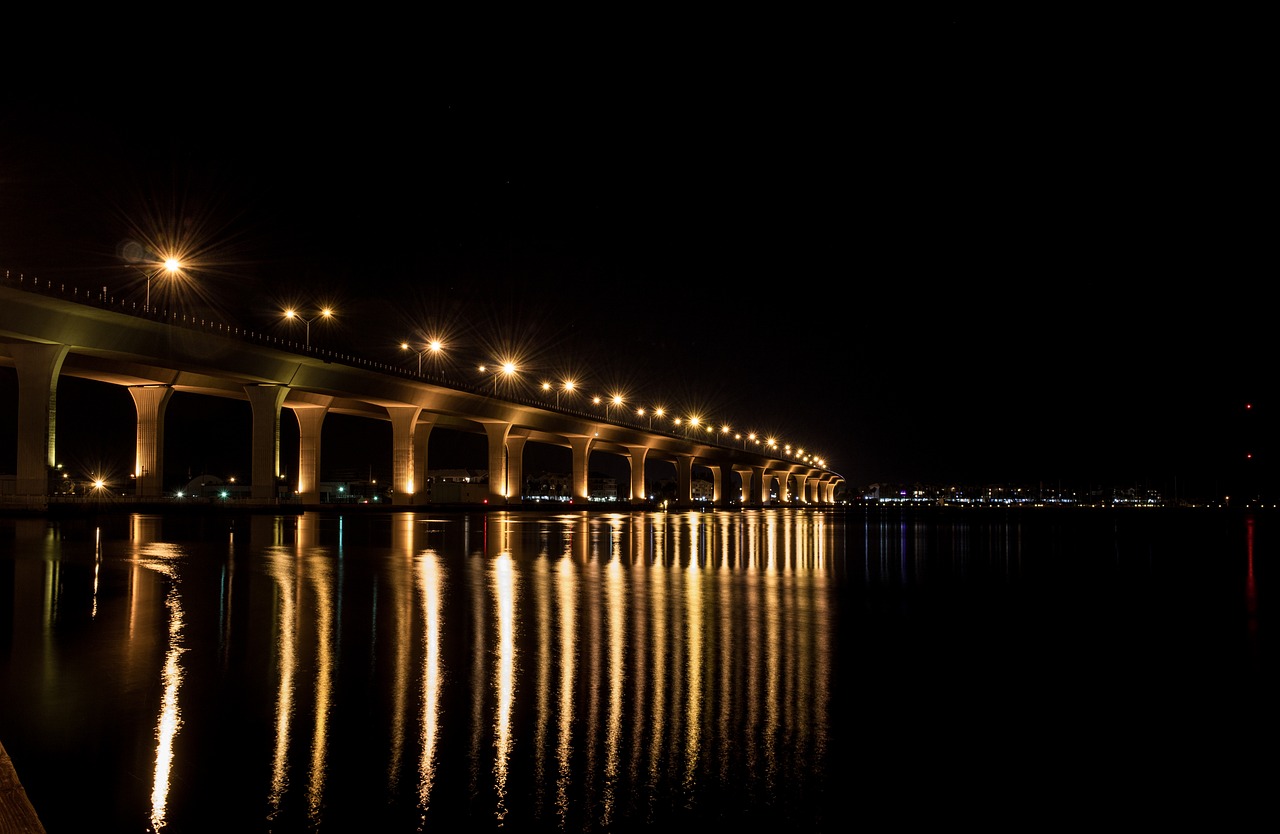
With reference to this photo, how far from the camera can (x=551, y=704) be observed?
742cm

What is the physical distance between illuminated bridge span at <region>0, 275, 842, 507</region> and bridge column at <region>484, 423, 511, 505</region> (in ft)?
0.42

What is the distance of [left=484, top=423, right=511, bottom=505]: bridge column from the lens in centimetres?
8369

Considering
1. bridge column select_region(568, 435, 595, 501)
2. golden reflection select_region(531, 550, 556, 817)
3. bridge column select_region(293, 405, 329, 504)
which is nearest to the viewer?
golden reflection select_region(531, 550, 556, 817)

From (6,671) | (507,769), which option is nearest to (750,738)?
(507,769)

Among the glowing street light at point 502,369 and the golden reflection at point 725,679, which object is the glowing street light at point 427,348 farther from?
the golden reflection at point 725,679

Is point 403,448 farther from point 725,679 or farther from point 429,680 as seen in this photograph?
point 725,679

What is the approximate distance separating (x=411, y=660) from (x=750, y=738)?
13.2 ft

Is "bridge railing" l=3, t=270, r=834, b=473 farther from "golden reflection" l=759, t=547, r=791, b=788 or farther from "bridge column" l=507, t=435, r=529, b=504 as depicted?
"golden reflection" l=759, t=547, r=791, b=788

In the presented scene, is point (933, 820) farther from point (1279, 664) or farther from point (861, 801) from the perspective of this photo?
point (1279, 664)

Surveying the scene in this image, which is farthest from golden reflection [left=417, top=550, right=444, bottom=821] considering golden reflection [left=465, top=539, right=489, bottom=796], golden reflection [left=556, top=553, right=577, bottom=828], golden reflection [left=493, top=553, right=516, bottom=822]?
golden reflection [left=556, top=553, right=577, bottom=828]

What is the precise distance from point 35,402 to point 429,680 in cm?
4629

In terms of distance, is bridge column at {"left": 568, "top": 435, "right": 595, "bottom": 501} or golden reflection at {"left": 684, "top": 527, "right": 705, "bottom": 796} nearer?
golden reflection at {"left": 684, "top": 527, "right": 705, "bottom": 796}

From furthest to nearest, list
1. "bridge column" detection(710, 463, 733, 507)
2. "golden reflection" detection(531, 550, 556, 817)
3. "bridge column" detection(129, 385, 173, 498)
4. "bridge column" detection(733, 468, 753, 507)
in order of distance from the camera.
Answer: "bridge column" detection(733, 468, 753, 507)
"bridge column" detection(710, 463, 733, 507)
"bridge column" detection(129, 385, 173, 498)
"golden reflection" detection(531, 550, 556, 817)

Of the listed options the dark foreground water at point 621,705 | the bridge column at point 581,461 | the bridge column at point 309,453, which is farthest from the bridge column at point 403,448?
the dark foreground water at point 621,705
